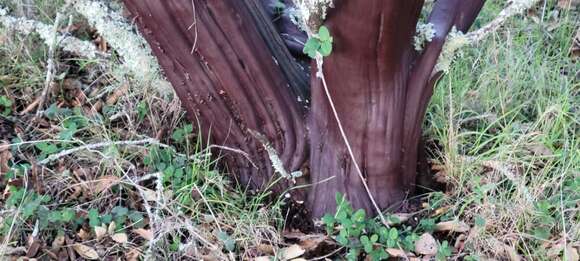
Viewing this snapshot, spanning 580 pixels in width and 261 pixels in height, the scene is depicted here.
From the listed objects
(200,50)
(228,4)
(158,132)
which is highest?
(228,4)

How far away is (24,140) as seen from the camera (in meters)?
2.00

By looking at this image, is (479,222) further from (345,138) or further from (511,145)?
(345,138)

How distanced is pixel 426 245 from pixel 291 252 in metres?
0.36

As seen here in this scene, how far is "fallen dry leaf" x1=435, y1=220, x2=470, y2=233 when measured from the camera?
1648 millimetres

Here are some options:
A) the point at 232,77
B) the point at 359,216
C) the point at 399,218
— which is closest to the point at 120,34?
the point at 232,77

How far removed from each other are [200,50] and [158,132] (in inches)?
21.7

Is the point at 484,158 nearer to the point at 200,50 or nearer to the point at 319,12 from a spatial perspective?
the point at 319,12

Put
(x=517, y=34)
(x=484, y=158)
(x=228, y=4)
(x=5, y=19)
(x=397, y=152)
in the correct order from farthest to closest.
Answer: (x=517, y=34) → (x=5, y=19) → (x=484, y=158) → (x=397, y=152) → (x=228, y=4)

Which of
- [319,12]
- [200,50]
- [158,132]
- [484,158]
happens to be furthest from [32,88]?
[484,158]

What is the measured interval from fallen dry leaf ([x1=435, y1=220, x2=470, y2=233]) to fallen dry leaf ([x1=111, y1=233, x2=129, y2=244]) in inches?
33.4

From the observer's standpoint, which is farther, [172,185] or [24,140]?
[24,140]

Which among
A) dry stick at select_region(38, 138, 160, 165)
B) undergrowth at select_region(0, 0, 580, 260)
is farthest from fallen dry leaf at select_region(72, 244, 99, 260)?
dry stick at select_region(38, 138, 160, 165)

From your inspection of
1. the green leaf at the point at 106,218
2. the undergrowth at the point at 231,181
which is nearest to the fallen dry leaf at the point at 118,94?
the undergrowth at the point at 231,181

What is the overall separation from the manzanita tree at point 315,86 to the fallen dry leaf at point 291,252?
152 mm
